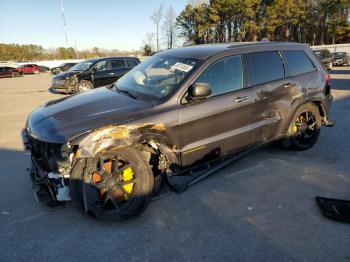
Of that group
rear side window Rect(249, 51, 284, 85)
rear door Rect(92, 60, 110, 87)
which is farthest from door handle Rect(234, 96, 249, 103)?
rear door Rect(92, 60, 110, 87)

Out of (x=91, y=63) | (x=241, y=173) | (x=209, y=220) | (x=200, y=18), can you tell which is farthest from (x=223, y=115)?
(x=200, y=18)

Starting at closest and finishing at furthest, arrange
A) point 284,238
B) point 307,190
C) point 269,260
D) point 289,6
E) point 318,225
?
point 269,260 → point 284,238 → point 318,225 → point 307,190 → point 289,6

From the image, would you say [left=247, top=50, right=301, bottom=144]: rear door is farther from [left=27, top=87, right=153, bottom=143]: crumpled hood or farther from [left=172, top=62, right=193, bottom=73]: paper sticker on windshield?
[left=27, top=87, right=153, bottom=143]: crumpled hood

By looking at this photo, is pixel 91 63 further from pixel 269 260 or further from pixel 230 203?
pixel 269 260

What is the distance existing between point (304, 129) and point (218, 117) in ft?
6.98

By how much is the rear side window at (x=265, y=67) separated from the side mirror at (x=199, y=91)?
954 millimetres

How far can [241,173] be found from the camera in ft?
14.4

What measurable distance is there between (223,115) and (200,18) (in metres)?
57.1

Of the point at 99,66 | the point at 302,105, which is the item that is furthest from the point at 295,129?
the point at 99,66

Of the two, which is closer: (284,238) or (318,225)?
(284,238)

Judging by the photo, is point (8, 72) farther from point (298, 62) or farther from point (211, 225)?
point (211, 225)

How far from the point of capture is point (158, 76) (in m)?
4.11

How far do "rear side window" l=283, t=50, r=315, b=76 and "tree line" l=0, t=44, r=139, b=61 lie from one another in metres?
60.8

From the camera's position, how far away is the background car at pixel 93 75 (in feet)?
44.2
